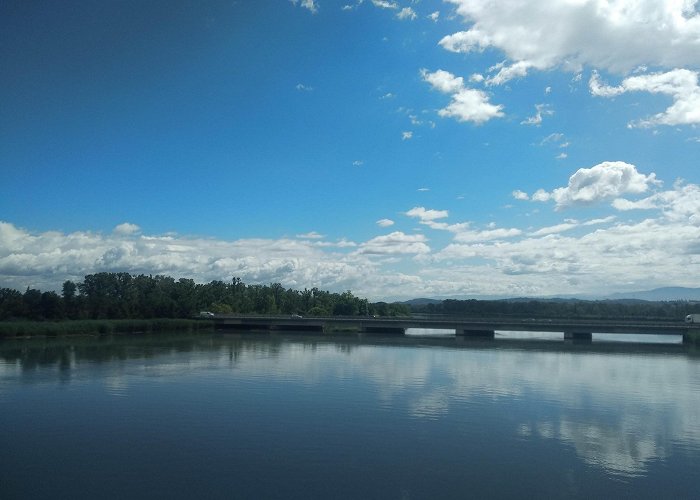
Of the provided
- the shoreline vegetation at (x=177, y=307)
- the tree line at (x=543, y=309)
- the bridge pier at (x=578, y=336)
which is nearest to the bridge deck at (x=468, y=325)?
the bridge pier at (x=578, y=336)

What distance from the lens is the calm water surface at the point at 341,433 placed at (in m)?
16.5

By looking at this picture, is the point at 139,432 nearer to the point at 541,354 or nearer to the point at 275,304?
the point at 541,354

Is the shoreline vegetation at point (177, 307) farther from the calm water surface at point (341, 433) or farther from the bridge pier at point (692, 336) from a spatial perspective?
the calm water surface at point (341, 433)

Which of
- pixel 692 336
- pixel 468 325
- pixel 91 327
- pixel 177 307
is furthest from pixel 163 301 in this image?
pixel 692 336

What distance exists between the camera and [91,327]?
77875 mm

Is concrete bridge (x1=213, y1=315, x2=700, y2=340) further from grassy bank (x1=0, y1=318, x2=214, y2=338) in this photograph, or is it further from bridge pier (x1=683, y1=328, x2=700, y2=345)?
grassy bank (x1=0, y1=318, x2=214, y2=338)

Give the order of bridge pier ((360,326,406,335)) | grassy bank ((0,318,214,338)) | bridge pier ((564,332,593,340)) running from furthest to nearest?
bridge pier ((360,326,406,335))
bridge pier ((564,332,593,340))
grassy bank ((0,318,214,338))

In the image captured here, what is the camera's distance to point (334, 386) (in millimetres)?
34500

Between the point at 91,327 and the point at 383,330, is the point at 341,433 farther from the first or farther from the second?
the point at 383,330

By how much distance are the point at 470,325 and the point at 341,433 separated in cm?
7575

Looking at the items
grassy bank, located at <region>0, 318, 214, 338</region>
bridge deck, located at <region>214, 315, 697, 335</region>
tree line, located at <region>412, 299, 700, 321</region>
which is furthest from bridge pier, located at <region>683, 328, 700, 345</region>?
grassy bank, located at <region>0, 318, 214, 338</region>

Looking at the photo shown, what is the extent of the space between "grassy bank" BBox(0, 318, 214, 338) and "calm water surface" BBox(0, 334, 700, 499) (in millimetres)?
29459

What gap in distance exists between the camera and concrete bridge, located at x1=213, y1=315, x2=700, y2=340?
3398 inches

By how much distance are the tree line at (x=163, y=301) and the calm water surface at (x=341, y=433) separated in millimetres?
50762
